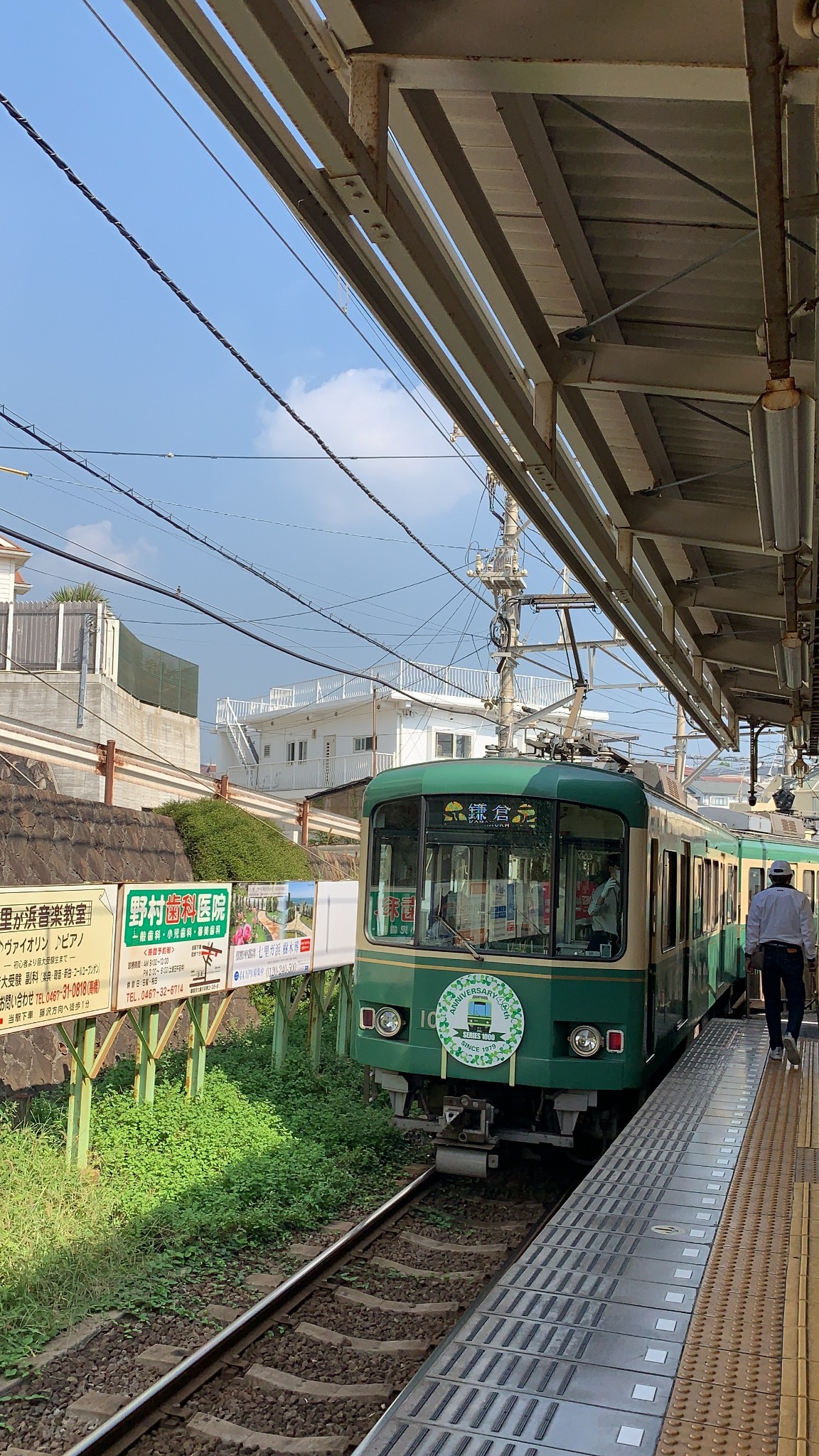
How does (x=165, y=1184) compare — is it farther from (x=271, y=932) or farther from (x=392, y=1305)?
(x=271, y=932)

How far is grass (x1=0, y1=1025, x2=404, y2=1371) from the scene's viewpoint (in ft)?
17.6

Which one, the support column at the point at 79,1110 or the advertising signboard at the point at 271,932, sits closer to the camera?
the support column at the point at 79,1110

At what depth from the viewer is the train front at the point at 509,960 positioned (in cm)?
687

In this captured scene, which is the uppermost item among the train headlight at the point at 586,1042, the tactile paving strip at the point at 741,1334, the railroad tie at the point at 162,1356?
the train headlight at the point at 586,1042

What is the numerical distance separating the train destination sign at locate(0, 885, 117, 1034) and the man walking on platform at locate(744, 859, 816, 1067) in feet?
14.4

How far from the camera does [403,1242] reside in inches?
254

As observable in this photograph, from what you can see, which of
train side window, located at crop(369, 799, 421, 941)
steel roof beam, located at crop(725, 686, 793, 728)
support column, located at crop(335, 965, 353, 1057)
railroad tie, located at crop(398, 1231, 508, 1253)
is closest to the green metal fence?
support column, located at crop(335, 965, 353, 1057)

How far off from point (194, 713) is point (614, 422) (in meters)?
19.4

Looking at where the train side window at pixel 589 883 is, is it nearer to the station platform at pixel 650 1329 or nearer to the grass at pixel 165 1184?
the station platform at pixel 650 1329

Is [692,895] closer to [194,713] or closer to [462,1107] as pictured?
[462,1107]

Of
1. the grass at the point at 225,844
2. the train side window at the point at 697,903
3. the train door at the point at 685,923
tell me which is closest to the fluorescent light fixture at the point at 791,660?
the train door at the point at 685,923

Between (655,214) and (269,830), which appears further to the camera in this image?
(269,830)

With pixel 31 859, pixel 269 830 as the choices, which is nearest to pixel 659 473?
pixel 31 859

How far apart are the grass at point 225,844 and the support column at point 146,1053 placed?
4.35m
